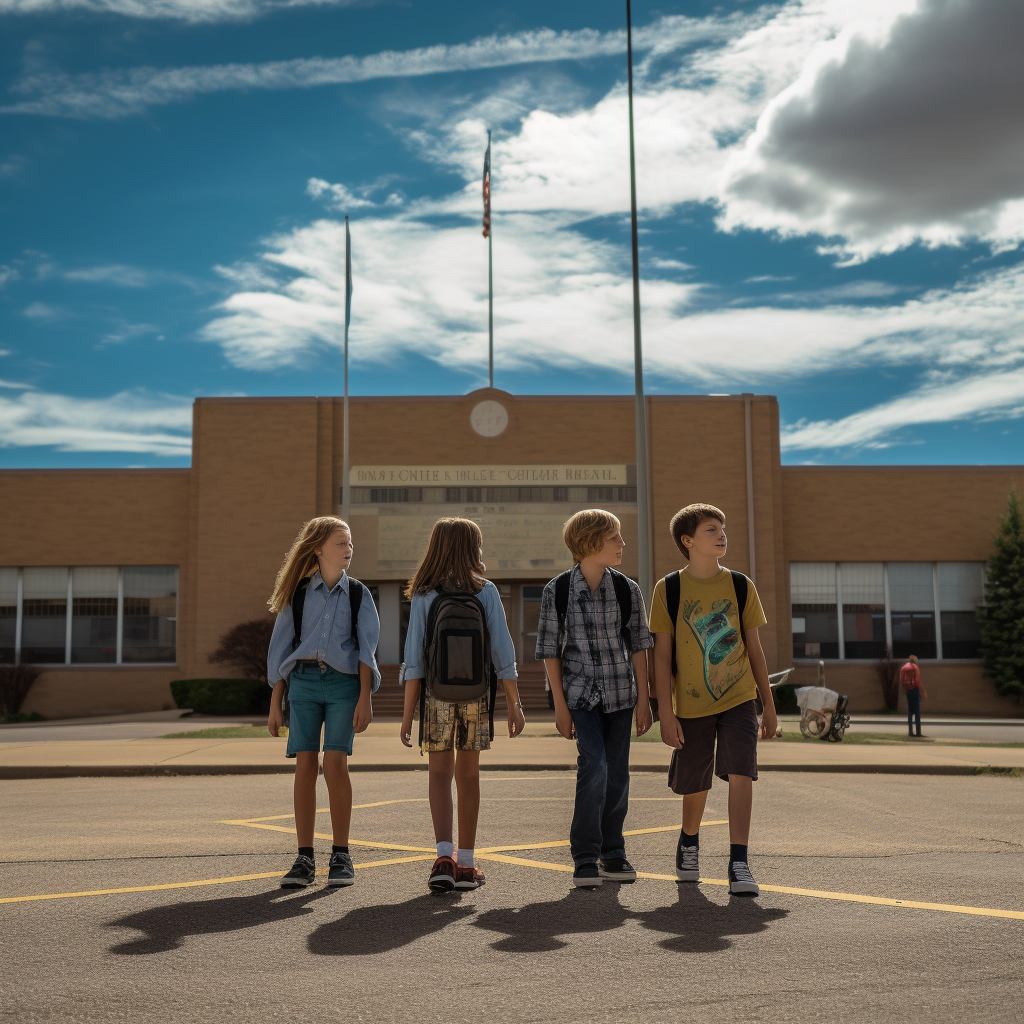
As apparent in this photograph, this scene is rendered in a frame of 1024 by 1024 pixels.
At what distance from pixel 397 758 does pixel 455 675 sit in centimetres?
762

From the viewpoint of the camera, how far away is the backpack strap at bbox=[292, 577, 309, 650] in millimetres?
5750

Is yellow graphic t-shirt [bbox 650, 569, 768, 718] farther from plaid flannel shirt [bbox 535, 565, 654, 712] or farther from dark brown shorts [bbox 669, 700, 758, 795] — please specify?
plaid flannel shirt [bbox 535, 565, 654, 712]

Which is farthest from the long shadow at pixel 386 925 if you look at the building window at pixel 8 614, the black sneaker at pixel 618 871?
the building window at pixel 8 614

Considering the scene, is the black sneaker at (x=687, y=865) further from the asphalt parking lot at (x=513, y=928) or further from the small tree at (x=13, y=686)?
the small tree at (x=13, y=686)

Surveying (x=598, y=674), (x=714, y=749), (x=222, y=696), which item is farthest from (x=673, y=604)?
(x=222, y=696)

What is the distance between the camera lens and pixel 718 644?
5543 mm

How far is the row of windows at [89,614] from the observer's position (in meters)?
32.1

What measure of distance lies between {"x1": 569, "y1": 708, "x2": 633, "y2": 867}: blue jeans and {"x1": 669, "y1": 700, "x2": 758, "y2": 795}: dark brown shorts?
0.27 meters

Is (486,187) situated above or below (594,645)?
above

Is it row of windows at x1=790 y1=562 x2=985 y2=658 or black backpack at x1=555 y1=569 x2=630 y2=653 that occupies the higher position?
row of windows at x1=790 y1=562 x2=985 y2=658

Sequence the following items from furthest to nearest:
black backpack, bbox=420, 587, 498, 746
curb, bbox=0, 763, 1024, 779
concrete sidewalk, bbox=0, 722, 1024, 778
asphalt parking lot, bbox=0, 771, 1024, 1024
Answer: concrete sidewalk, bbox=0, 722, 1024, 778, curb, bbox=0, 763, 1024, 779, black backpack, bbox=420, 587, 498, 746, asphalt parking lot, bbox=0, 771, 1024, 1024

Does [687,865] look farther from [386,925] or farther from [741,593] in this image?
[386,925]

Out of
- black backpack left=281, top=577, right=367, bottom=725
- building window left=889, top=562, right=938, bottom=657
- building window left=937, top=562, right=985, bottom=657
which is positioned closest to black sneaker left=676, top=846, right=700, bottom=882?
black backpack left=281, top=577, right=367, bottom=725

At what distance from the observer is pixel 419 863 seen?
20.0 ft
